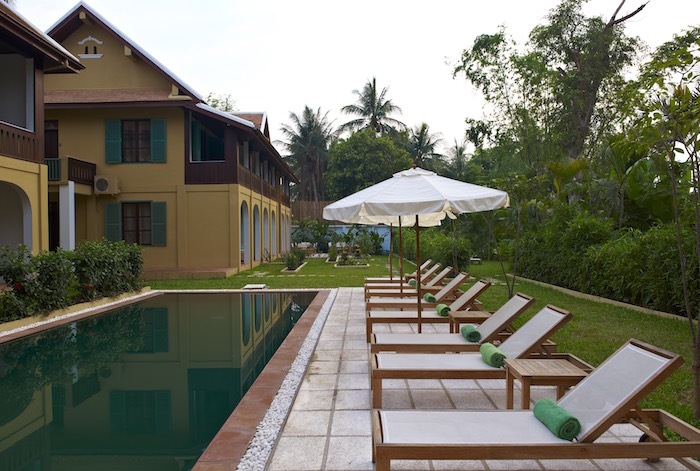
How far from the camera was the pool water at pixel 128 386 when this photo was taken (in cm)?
393

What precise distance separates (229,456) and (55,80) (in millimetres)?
19652

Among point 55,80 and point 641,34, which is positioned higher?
point 641,34

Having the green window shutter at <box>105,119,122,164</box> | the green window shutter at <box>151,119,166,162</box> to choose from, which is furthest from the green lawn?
the green window shutter at <box>105,119,122,164</box>

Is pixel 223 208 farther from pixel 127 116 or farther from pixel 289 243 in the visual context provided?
pixel 289 243

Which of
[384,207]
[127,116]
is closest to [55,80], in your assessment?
[127,116]

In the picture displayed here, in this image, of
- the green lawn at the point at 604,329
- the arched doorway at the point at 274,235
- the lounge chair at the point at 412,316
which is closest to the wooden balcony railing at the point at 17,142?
the green lawn at the point at 604,329

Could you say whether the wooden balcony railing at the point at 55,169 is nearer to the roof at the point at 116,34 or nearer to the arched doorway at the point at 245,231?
the roof at the point at 116,34

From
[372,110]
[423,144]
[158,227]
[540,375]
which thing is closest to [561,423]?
[540,375]

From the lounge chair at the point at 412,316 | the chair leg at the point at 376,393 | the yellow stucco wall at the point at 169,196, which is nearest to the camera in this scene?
the chair leg at the point at 376,393

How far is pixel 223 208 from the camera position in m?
18.4

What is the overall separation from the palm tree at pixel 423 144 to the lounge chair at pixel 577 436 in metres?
39.7

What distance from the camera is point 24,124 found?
1240cm

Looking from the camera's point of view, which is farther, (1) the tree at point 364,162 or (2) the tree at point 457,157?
(2) the tree at point 457,157

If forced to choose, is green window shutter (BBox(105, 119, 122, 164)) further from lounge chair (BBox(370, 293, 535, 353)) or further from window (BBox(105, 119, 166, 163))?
lounge chair (BBox(370, 293, 535, 353))
